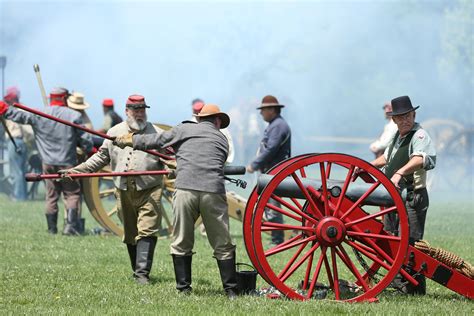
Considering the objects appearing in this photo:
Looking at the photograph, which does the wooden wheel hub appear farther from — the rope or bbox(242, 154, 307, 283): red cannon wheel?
the rope

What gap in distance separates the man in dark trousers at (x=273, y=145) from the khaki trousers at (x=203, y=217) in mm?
3950

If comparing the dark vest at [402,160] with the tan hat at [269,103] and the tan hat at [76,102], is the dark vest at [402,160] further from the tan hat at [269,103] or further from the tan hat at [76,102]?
the tan hat at [76,102]

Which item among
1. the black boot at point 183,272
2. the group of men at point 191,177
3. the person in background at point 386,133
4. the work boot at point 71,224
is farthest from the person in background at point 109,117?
the black boot at point 183,272

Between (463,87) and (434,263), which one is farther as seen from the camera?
(463,87)

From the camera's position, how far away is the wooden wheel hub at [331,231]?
633 cm

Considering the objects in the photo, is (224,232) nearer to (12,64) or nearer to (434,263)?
(434,263)

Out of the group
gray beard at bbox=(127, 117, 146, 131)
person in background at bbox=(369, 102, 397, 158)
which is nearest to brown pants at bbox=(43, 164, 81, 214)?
person in background at bbox=(369, 102, 397, 158)

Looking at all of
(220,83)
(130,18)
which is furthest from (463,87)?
(130,18)

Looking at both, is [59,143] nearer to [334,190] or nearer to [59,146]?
[59,146]

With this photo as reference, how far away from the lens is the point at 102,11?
25.8 m

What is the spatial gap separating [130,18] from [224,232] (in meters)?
20.8

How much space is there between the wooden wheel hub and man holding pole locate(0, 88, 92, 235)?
5.10 meters

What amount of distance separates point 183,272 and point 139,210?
1040 mm

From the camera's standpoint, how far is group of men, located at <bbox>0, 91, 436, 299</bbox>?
666cm
